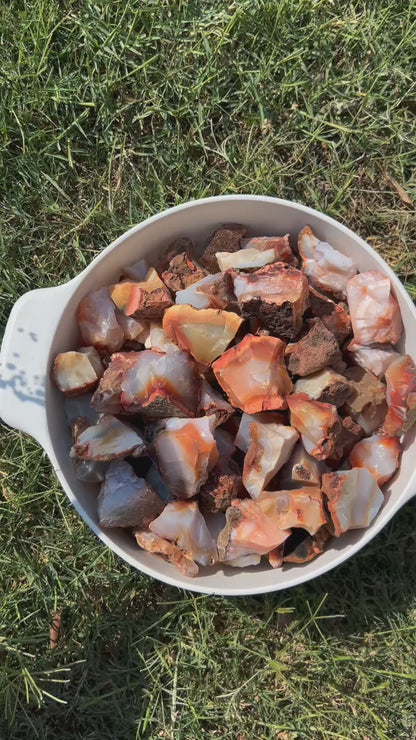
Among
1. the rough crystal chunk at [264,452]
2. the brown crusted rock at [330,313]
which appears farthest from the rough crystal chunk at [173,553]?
the brown crusted rock at [330,313]

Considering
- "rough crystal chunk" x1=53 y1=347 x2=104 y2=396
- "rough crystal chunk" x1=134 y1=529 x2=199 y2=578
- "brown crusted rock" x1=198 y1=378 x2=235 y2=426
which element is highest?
"rough crystal chunk" x1=53 y1=347 x2=104 y2=396

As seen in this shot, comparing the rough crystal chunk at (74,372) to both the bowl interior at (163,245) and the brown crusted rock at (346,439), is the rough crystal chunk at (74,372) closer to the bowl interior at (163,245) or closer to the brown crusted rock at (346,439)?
the bowl interior at (163,245)

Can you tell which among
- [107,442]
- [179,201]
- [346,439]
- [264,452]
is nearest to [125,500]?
[107,442]

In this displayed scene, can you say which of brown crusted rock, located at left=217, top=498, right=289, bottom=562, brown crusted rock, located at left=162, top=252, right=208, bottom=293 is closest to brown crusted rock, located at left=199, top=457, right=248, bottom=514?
brown crusted rock, located at left=217, top=498, right=289, bottom=562

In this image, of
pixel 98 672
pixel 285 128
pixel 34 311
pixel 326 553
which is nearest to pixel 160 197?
pixel 285 128

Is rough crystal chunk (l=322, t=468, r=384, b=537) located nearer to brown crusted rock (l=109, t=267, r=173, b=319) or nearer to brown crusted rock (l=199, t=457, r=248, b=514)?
brown crusted rock (l=199, t=457, r=248, b=514)

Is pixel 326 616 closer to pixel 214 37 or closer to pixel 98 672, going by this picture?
pixel 98 672
